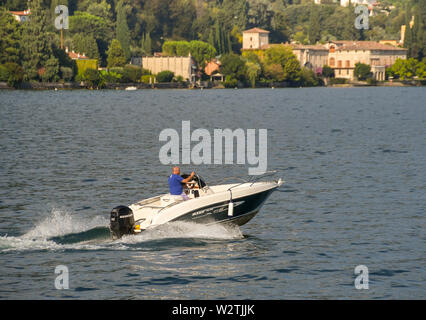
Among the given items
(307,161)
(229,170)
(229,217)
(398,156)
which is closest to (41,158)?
(229,170)

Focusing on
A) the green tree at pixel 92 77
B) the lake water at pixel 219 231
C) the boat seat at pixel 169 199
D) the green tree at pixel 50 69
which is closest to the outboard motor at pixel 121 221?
the lake water at pixel 219 231

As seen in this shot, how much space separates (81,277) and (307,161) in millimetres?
29180

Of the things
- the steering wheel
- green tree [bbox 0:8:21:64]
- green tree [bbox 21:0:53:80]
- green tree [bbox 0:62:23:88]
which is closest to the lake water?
the steering wheel

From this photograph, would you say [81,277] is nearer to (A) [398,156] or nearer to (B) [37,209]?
(B) [37,209]

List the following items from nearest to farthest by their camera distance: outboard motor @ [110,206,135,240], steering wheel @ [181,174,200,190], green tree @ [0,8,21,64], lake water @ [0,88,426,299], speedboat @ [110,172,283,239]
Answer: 1. lake water @ [0,88,426,299]
2. outboard motor @ [110,206,135,240]
3. speedboat @ [110,172,283,239]
4. steering wheel @ [181,174,200,190]
5. green tree @ [0,8,21,64]

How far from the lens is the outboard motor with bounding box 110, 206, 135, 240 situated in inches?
1000

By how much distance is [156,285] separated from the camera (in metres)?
22.2

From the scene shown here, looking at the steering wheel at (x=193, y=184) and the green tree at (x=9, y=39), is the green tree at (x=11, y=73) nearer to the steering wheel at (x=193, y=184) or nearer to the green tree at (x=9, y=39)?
the green tree at (x=9, y=39)

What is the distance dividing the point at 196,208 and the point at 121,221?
243cm

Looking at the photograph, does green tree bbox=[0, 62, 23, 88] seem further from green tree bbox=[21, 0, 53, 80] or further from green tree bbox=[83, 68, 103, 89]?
green tree bbox=[83, 68, 103, 89]

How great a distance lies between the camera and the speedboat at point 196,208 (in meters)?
25.7

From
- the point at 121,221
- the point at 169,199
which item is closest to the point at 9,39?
the point at 169,199
